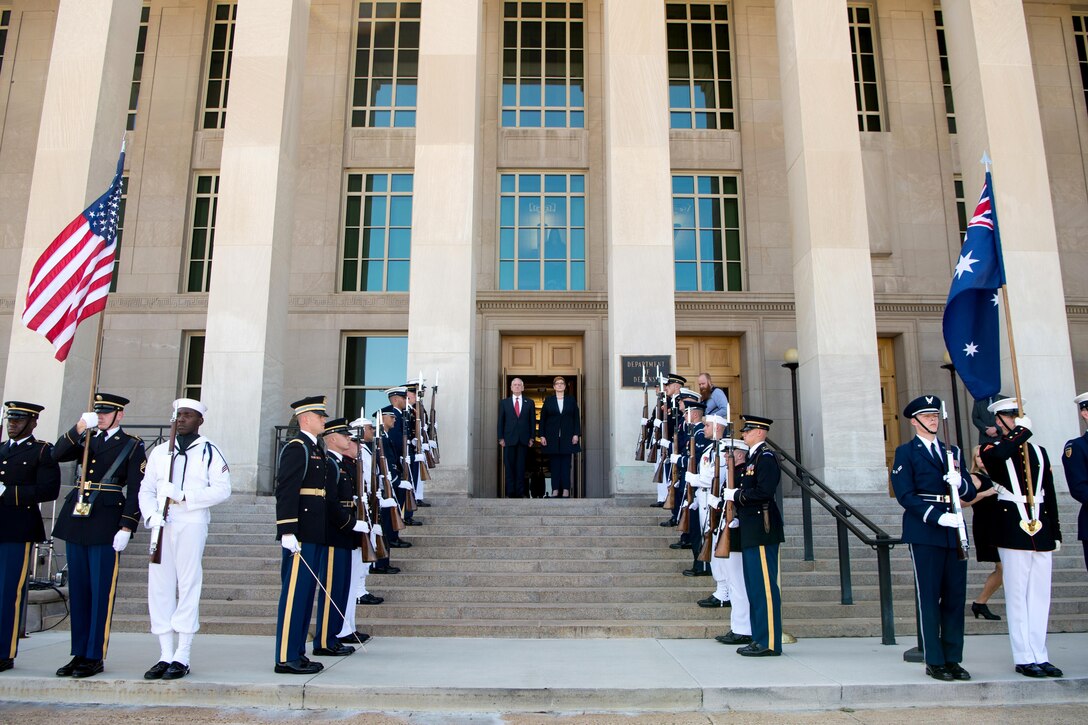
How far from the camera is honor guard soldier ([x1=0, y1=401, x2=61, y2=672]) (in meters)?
6.54

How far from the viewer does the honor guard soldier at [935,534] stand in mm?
6262

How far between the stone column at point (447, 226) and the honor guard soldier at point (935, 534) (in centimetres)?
721

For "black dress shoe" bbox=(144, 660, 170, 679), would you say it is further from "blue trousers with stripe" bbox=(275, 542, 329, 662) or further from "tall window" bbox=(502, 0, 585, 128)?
"tall window" bbox=(502, 0, 585, 128)

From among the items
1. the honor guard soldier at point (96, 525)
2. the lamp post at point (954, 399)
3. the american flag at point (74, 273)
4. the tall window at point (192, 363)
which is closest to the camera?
the honor guard soldier at point (96, 525)

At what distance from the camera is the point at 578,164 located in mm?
18344

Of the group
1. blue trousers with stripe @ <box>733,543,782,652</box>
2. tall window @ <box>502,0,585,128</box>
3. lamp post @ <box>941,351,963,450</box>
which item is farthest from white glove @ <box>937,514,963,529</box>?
tall window @ <box>502,0,585,128</box>

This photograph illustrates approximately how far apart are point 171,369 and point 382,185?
596 centimetres

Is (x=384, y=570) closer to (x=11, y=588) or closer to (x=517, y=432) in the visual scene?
(x=11, y=588)

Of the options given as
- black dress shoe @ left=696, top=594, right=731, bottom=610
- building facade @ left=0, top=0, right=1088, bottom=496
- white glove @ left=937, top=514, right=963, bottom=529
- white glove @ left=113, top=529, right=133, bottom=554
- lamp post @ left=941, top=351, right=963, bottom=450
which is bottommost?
black dress shoe @ left=696, top=594, right=731, bottom=610

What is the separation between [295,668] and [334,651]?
0.91 m

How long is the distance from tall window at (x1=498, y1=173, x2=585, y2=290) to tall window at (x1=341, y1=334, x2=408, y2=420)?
269cm

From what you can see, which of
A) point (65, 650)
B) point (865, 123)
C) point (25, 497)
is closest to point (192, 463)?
point (25, 497)

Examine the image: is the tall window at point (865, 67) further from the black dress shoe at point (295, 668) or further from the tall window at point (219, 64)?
the black dress shoe at point (295, 668)

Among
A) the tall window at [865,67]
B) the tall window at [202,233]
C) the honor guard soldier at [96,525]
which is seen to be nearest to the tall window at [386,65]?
the tall window at [202,233]
